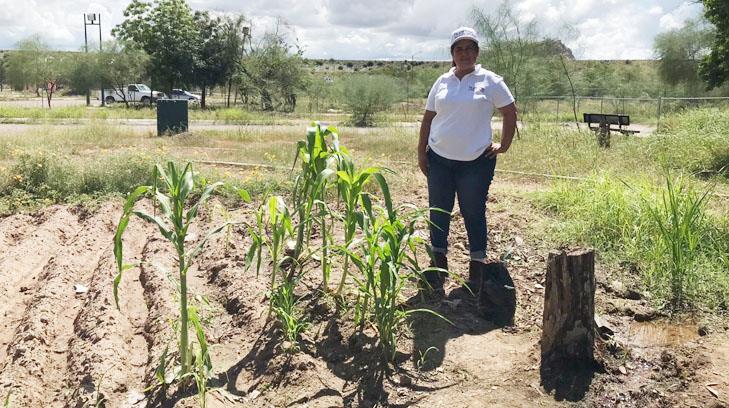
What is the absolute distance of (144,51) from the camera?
3114 cm

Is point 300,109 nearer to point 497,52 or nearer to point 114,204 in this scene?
point 497,52

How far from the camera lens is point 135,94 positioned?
34156 mm

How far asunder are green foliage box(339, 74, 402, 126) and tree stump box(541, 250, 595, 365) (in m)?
19.0

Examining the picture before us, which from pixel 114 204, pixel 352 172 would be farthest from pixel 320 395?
pixel 114 204

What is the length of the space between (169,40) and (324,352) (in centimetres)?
3040

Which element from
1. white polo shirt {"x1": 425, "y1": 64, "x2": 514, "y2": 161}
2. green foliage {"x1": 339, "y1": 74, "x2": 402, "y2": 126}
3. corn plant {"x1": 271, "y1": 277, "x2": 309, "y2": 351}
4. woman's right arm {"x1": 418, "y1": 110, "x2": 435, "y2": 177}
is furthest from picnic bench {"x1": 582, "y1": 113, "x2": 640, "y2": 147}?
corn plant {"x1": 271, "y1": 277, "x2": 309, "y2": 351}

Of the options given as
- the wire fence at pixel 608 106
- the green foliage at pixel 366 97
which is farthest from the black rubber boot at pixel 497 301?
the green foliage at pixel 366 97

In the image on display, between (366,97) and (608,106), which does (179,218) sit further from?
(608,106)

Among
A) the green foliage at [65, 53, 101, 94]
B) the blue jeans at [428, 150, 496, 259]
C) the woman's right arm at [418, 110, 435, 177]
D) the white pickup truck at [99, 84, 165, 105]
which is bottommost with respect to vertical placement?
the blue jeans at [428, 150, 496, 259]

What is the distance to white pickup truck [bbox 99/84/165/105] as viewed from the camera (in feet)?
110

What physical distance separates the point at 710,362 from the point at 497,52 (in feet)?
44.9

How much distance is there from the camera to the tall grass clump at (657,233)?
399 centimetres

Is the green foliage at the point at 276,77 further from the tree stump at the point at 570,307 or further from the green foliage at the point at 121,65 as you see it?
the tree stump at the point at 570,307

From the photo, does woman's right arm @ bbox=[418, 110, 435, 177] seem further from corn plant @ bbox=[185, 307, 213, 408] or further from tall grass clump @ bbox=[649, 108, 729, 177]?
tall grass clump @ bbox=[649, 108, 729, 177]
